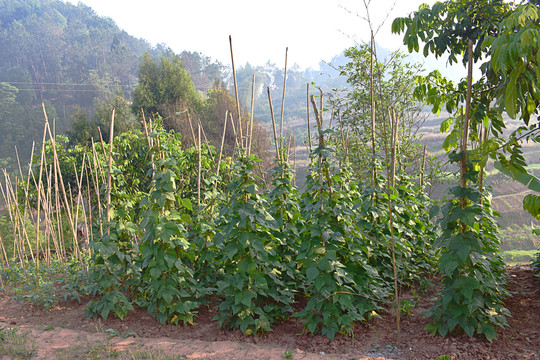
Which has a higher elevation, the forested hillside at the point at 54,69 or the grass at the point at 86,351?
the forested hillside at the point at 54,69

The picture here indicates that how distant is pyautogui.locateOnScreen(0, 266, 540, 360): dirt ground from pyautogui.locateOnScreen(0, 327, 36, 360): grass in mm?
77

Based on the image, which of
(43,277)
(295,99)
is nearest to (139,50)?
(295,99)

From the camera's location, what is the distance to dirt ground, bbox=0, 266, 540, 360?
315 cm

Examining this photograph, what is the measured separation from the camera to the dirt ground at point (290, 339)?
3.15 metres

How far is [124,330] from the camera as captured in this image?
13.1 feet

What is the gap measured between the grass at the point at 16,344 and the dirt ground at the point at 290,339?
0.25 feet

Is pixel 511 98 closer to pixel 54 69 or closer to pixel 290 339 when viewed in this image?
pixel 290 339

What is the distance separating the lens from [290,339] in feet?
12.0

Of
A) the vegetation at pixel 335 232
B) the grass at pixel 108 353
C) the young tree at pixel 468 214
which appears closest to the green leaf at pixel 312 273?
the vegetation at pixel 335 232

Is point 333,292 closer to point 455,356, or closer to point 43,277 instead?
point 455,356

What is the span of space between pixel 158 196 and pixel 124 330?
1470mm

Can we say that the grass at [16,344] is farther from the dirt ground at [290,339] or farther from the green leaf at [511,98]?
the green leaf at [511,98]

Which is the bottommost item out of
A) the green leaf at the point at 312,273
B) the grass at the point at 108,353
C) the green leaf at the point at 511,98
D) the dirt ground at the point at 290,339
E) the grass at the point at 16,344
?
the dirt ground at the point at 290,339

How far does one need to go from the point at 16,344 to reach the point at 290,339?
256 cm
